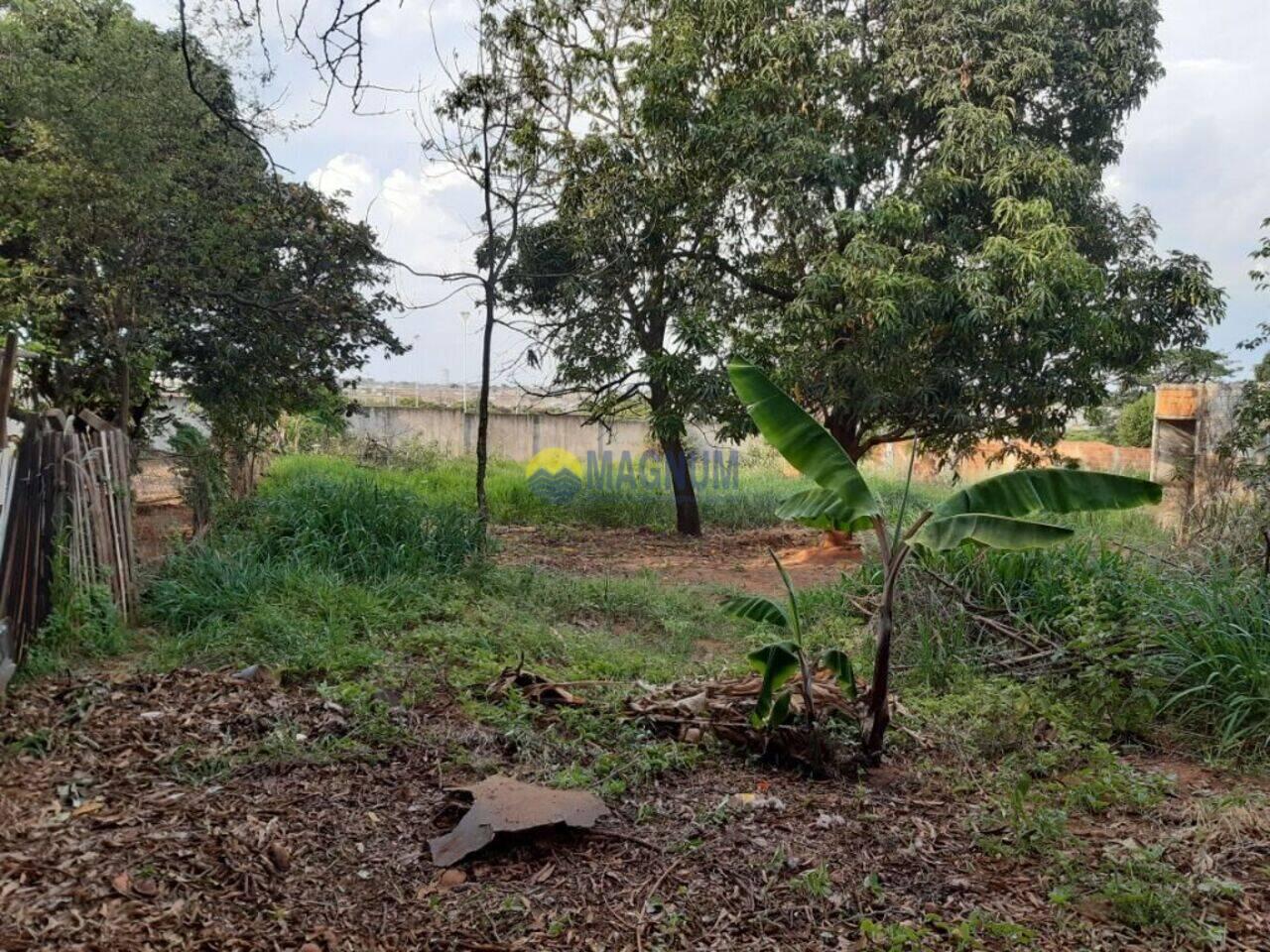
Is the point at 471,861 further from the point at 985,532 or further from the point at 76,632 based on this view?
the point at 76,632

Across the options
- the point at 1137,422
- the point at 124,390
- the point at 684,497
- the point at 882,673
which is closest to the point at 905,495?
the point at 882,673

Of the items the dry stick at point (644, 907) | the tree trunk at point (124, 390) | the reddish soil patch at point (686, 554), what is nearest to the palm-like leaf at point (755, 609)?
the dry stick at point (644, 907)

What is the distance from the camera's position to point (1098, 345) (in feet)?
28.7

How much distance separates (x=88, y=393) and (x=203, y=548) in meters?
3.06

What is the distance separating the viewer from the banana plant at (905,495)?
3.22 meters

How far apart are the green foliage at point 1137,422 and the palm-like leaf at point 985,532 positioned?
14196 millimetres

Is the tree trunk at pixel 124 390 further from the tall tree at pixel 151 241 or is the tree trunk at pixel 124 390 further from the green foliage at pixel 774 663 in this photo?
the green foliage at pixel 774 663

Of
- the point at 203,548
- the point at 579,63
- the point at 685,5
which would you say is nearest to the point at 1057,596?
the point at 203,548

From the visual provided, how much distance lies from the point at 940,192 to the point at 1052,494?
6142mm

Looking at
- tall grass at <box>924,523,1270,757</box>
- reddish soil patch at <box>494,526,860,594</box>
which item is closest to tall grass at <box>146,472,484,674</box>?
reddish soil patch at <box>494,526,860,594</box>

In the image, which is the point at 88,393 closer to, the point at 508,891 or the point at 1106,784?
the point at 508,891

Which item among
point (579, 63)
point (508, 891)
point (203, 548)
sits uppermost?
point (579, 63)

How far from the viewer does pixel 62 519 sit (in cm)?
476

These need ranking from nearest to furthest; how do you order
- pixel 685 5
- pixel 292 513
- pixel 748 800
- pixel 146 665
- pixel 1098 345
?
pixel 748 800 → pixel 146 665 → pixel 292 513 → pixel 1098 345 → pixel 685 5
